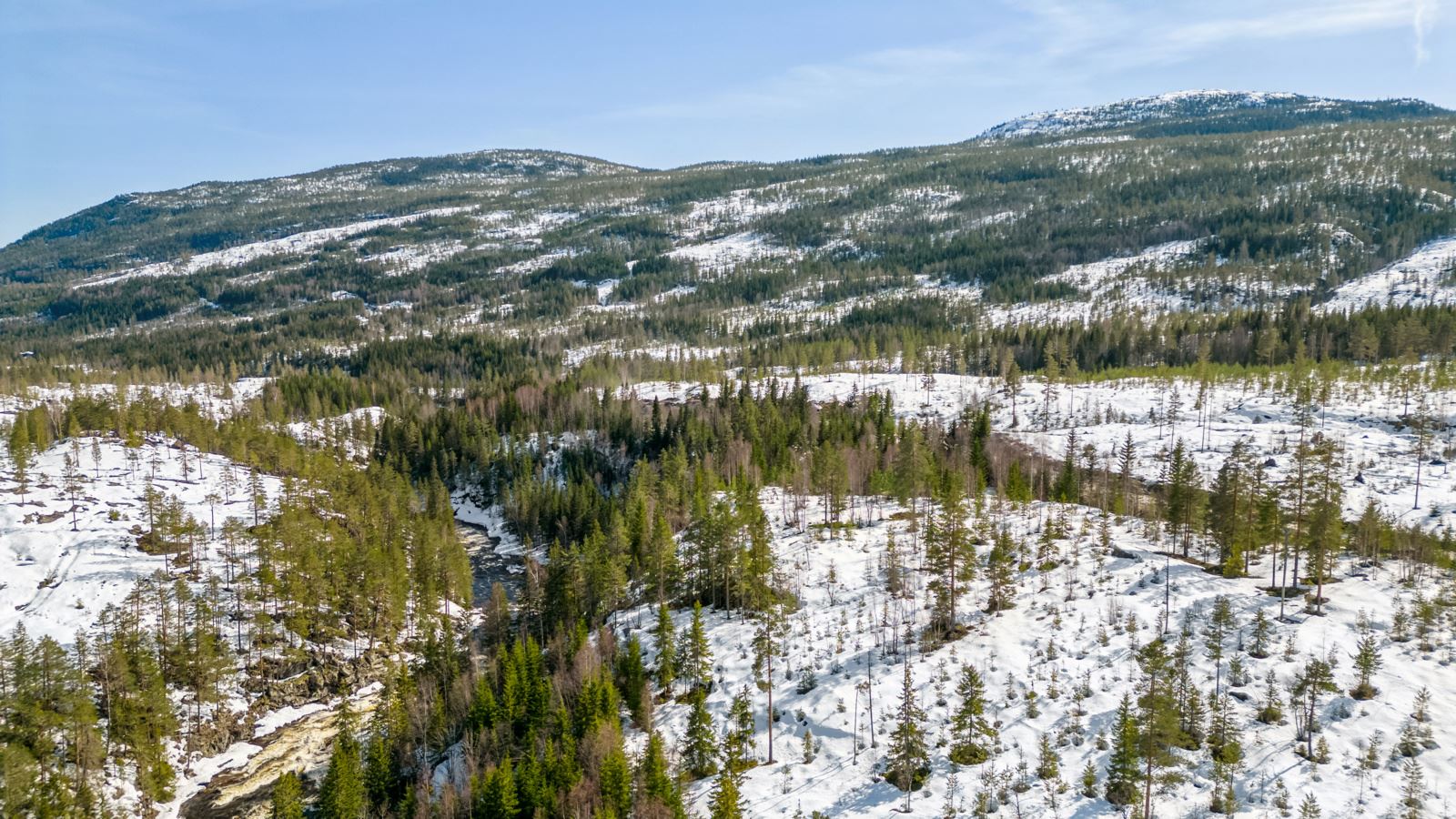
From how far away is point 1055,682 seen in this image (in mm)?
46219

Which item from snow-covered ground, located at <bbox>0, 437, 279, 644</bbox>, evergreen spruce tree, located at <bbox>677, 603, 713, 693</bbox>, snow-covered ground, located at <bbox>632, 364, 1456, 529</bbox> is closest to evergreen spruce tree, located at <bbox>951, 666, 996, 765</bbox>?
evergreen spruce tree, located at <bbox>677, 603, 713, 693</bbox>

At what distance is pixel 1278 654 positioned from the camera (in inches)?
1753

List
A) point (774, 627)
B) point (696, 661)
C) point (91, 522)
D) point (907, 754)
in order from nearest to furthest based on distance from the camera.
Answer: point (907, 754)
point (696, 661)
point (774, 627)
point (91, 522)

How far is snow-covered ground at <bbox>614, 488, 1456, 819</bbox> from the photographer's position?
3612 cm

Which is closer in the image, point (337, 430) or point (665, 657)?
point (665, 657)

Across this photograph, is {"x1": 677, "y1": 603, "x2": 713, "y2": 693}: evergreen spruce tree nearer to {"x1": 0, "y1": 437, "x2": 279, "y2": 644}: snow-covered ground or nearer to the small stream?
the small stream

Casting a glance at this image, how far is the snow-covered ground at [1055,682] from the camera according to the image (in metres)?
36.1

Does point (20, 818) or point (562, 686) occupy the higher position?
point (562, 686)

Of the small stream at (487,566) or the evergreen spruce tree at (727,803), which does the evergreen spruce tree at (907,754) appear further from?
the small stream at (487,566)

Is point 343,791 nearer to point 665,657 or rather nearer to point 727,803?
point 665,657

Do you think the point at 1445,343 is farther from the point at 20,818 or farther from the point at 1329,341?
the point at 20,818

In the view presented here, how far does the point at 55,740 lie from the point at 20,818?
11.6 meters

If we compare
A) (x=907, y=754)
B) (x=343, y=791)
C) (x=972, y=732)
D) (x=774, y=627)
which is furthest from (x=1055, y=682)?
(x=343, y=791)

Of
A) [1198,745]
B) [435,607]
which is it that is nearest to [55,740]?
[435,607]
